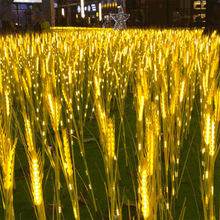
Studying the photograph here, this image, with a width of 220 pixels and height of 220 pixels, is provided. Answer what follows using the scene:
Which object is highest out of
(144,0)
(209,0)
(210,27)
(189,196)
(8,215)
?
(144,0)

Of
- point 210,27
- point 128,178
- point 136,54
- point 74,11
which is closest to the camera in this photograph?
point 128,178

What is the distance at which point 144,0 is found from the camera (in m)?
13.3

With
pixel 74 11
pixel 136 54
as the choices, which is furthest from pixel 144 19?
pixel 136 54

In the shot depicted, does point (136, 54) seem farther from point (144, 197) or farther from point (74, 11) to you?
point (74, 11)

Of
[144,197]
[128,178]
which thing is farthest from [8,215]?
[128,178]

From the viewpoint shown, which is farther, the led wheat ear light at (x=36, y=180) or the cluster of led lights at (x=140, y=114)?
the cluster of led lights at (x=140, y=114)

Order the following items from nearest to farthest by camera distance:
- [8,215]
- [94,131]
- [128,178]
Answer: [8,215]
[128,178]
[94,131]

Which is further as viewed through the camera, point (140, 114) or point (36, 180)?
point (140, 114)

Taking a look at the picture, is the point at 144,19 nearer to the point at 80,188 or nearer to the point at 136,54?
the point at 136,54

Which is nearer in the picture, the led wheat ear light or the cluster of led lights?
the led wheat ear light

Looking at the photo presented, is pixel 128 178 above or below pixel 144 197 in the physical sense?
below

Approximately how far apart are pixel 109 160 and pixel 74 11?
64.1ft

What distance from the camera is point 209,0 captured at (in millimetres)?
5383

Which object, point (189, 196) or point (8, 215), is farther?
point (189, 196)
